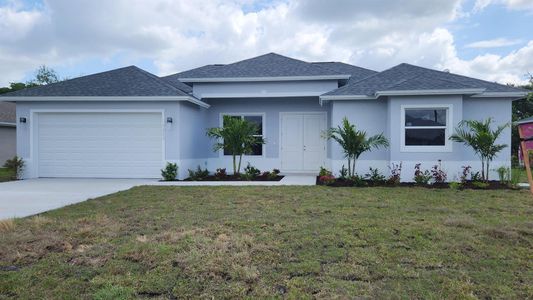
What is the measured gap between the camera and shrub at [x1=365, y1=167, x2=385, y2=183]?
11927mm

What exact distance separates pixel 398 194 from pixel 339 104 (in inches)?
175

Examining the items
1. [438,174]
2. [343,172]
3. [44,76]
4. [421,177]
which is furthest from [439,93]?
[44,76]

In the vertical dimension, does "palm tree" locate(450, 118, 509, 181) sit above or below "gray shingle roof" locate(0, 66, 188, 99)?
below

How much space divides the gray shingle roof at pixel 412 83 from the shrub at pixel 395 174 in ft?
8.00

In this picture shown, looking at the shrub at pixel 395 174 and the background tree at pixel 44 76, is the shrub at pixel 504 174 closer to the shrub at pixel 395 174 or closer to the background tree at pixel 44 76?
the shrub at pixel 395 174

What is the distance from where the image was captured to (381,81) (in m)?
13.2

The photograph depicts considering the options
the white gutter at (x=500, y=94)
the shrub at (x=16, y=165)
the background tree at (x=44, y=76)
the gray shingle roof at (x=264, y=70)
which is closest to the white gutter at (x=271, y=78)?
the gray shingle roof at (x=264, y=70)

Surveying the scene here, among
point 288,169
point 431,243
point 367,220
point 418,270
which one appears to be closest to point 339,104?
point 288,169

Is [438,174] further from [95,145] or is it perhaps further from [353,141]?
[95,145]

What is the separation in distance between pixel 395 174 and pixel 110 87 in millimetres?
10205

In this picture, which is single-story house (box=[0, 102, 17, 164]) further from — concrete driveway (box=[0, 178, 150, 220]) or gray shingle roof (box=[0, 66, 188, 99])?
concrete driveway (box=[0, 178, 150, 220])

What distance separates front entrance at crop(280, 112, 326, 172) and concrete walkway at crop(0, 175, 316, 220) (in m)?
2.52

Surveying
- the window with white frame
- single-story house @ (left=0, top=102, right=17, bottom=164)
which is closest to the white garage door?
the window with white frame

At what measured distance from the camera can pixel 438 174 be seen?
11586 millimetres
